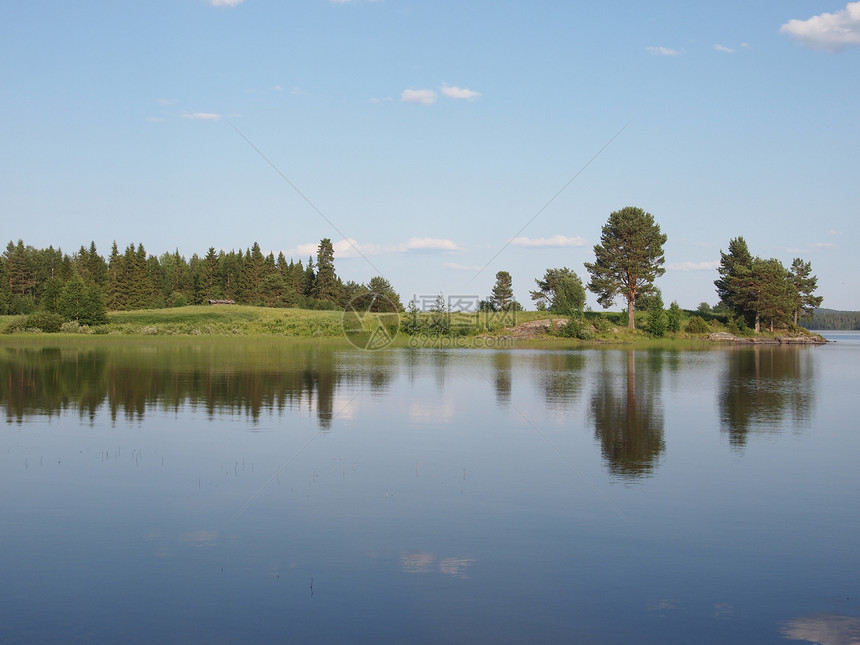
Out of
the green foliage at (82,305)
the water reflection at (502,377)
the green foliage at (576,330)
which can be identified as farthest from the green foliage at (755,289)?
the green foliage at (82,305)

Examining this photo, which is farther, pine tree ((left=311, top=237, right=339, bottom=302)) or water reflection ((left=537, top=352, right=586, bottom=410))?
pine tree ((left=311, top=237, right=339, bottom=302))

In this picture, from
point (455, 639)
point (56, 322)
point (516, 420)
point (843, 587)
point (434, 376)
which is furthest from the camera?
point (56, 322)

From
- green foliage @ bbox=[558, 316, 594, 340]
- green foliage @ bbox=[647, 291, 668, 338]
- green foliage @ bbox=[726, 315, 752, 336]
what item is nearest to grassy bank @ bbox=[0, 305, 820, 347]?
green foliage @ bbox=[558, 316, 594, 340]

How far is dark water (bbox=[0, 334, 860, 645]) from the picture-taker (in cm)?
858

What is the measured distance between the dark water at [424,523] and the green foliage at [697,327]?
235 ft

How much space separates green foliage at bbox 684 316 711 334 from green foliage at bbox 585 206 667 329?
8.02 meters

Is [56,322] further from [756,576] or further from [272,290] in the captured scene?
[756,576]

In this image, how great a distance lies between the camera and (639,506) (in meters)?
13.4

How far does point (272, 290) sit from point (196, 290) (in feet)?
60.7

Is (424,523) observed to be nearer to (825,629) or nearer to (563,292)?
(825,629)

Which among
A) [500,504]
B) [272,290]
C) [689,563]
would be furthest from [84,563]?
[272,290]

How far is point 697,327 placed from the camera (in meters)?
95.8

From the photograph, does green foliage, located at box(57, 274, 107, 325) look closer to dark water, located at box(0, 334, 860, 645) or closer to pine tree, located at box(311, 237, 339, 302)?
pine tree, located at box(311, 237, 339, 302)

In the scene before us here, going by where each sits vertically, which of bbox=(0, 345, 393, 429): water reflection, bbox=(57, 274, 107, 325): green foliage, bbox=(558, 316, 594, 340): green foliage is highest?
bbox=(57, 274, 107, 325): green foliage
